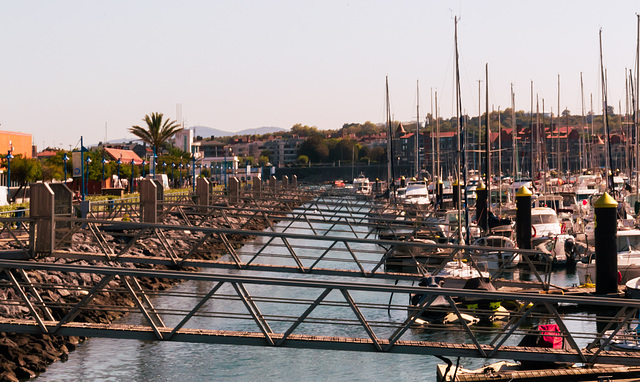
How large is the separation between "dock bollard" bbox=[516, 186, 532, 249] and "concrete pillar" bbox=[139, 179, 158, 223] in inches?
662

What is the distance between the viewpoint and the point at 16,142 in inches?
3824

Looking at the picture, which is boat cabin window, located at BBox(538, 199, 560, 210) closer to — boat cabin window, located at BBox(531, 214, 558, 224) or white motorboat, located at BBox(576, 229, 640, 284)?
boat cabin window, located at BBox(531, 214, 558, 224)

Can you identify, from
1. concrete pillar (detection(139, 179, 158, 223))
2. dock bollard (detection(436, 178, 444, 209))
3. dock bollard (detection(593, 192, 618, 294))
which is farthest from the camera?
dock bollard (detection(436, 178, 444, 209))

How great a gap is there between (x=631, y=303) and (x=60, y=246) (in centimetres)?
1895

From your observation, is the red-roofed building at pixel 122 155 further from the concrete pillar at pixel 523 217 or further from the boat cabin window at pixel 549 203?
the concrete pillar at pixel 523 217

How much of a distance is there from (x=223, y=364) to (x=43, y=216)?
755 cm

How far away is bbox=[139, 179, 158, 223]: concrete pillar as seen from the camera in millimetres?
41344

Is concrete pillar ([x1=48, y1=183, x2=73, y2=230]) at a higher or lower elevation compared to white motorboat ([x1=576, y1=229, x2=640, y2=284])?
higher

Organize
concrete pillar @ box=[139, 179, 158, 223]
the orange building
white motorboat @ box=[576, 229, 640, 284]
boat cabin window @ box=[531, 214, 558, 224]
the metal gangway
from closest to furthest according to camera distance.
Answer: the metal gangway, white motorboat @ box=[576, 229, 640, 284], concrete pillar @ box=[139, 179, 158, 223], boat cabin window @ box=[531, 214, 558, 224], the orange building

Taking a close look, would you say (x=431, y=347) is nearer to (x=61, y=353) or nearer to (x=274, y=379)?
(x=274, y=379)

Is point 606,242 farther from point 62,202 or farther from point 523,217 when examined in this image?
point 62,202

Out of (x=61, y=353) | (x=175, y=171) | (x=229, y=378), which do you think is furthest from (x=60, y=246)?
(x=175, y=171)

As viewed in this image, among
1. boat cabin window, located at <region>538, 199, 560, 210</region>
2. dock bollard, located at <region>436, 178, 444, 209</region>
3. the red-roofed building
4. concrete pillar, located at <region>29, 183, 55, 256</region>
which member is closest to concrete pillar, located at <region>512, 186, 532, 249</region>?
concrete pillar, located at <region>29, 183, 55, 256</region>

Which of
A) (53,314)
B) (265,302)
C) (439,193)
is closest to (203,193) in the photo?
(265,302)
